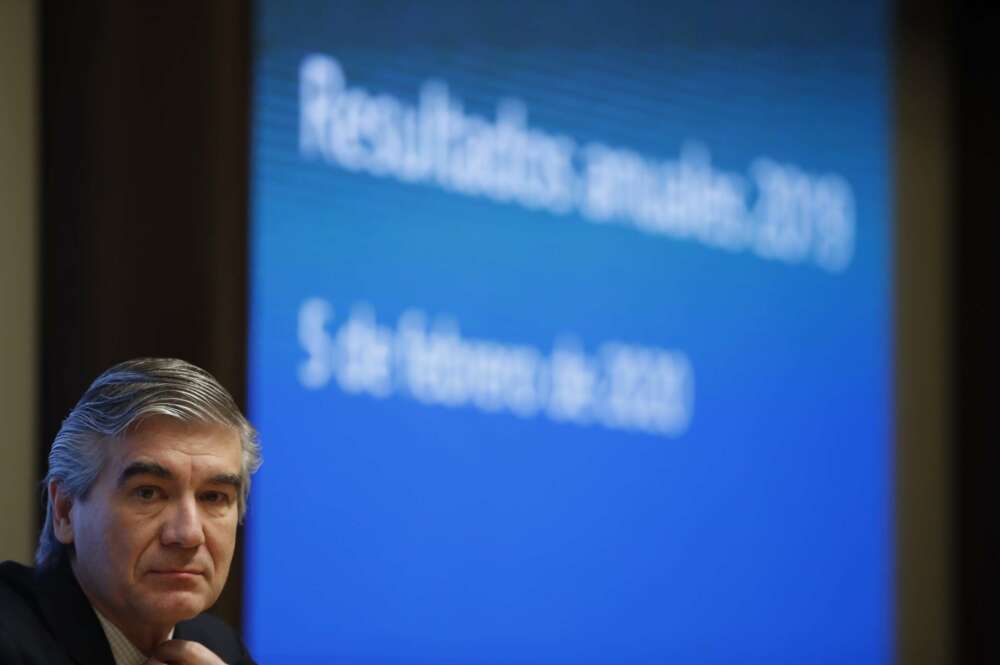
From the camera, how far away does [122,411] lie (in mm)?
1635

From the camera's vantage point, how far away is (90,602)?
166cm

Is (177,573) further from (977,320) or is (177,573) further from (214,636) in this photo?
(977,320)

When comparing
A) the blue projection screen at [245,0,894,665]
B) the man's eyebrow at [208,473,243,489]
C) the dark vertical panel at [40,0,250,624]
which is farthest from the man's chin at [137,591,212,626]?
the blue projection screen at [245,0,894,665]

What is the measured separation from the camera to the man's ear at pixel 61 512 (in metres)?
1.68

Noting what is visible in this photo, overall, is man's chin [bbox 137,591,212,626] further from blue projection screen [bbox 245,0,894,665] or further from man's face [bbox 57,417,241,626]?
blue projection screen [bbox 245,0,894,665]

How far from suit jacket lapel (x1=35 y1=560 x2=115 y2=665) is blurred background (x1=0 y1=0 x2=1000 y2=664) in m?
1.29

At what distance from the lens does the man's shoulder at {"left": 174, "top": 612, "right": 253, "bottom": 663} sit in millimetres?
1839

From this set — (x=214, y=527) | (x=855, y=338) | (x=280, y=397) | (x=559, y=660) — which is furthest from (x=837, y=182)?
(x=214, y=527)

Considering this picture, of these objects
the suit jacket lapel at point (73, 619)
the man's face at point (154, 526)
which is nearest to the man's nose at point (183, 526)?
the man's face at point (154, 526)

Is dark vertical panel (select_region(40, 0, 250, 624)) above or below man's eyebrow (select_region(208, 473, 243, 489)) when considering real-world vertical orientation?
above

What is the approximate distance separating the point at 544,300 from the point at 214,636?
1975 mm

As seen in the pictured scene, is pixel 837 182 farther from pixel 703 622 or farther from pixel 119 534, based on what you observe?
pixel 119 534

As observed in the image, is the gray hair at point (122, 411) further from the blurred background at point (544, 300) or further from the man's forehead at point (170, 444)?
the blurred background at point (544, 300)

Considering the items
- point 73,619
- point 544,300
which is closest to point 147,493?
point 73,619
